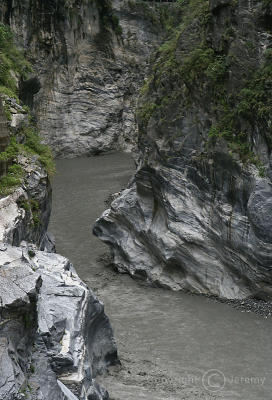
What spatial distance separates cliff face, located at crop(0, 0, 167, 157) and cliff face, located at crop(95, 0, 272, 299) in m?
20.6

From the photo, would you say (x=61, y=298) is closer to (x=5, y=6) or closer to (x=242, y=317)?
(x=242, y=317)

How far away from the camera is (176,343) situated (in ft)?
37.2

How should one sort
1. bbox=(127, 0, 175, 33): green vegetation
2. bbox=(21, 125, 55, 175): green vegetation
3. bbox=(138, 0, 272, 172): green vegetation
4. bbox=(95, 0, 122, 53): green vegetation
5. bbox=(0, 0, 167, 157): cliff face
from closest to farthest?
bbox=(138, 0, 272, 172): green vegetation → bbox=(21, 125, 55, 175): green vegetation → bbox=(0, 0, 167, 157): cliff face → bbox=(95, 0, 122, 53): green vegetation → bbox=(127, 0, 175, 33): green vegetation

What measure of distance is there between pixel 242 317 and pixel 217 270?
174 cm

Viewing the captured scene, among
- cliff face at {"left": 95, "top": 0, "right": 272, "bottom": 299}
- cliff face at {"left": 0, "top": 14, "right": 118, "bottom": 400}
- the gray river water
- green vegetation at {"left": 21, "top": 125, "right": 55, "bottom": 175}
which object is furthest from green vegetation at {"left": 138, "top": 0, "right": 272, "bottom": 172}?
cliff face at {"left": 0, "top": 14, "right": 118, "bottom": 400}

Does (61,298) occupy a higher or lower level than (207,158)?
lower

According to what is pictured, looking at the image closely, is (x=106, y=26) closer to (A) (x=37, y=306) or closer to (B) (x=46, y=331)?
(A) (x=37, y=306)

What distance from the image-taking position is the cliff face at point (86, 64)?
1326 inches

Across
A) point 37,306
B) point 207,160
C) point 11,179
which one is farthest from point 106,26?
point 37,306

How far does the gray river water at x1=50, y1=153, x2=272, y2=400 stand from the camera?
939 cm

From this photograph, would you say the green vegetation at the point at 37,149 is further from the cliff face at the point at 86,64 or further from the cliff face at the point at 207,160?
the cliff face at the point at 86,64

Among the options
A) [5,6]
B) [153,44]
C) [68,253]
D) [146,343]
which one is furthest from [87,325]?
[153,44]

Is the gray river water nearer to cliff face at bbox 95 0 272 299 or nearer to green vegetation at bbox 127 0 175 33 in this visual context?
cliff face at bbox 95 0 272 299

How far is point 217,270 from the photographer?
13.6 m
